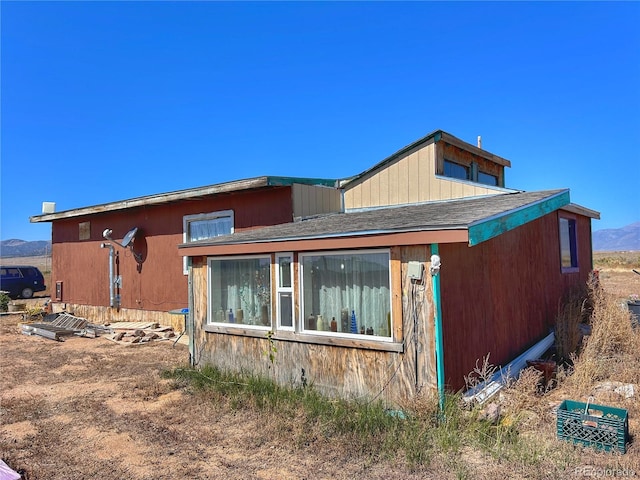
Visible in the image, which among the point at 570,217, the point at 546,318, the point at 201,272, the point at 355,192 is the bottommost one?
the point at 546,318

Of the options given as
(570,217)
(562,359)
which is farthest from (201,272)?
(570,217)

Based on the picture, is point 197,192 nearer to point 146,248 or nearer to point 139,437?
point 146,248

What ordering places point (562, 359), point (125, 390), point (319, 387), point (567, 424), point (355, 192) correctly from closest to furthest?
1. point (567, 424)
2. point (319, 387)
3. point (125, 390)
4. point (562, 359)
5. point (355, 192)

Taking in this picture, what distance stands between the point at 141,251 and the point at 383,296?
999 centimetres

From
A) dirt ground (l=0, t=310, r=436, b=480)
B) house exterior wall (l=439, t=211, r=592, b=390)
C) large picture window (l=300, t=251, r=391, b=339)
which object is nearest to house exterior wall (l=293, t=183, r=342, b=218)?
large picture window (l=300, t=251, r=391, b=339)

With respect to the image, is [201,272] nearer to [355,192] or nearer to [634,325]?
[355,192]

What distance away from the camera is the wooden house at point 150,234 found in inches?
413

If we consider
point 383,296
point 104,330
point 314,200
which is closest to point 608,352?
point 383,296

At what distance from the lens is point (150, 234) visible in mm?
13344

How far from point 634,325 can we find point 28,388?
10957 millimetres

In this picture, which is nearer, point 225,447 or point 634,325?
point 225,447

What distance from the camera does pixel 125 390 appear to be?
7.02 metres

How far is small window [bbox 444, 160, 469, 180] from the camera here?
10.3 m

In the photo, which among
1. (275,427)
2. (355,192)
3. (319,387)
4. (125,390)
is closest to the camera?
(275,427)
